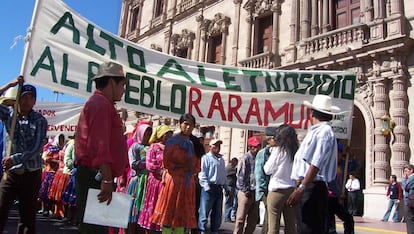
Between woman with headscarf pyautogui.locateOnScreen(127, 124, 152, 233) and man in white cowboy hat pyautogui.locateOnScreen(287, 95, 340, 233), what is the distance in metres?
2.24

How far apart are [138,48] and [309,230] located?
9.71ft

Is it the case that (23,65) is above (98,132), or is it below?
above

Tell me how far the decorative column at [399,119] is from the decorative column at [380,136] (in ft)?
0.70

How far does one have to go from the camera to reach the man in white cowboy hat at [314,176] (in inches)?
141

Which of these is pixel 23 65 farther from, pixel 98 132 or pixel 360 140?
pixel 360 140

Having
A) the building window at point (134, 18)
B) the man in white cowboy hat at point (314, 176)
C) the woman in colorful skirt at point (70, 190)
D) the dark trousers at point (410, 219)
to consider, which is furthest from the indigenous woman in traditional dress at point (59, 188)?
the building window at point (134, 18)

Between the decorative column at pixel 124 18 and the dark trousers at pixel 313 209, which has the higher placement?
the decorative column at pixel 124 18

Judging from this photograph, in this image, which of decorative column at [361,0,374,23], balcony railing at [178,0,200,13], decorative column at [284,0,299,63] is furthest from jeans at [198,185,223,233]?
balcony railing at [178,0,200,13]

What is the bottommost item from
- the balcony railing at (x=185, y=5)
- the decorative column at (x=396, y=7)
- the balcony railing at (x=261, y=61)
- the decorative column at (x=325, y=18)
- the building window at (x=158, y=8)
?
the balcony railing at (x=261, y=61)

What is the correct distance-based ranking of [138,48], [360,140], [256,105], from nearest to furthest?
1. [138,48]
2. [256,105]
3. [360,140]

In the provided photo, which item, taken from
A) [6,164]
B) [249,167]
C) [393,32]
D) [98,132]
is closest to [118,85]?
[98,132]

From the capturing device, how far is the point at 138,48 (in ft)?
16.1

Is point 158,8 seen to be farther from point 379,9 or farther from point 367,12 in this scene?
point 379,9

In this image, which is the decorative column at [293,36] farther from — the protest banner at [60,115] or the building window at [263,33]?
the protest banner at [60,115]
